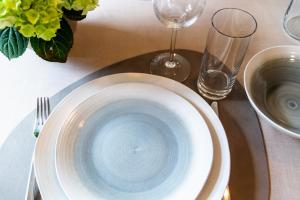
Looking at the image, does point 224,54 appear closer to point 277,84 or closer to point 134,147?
point 277,84

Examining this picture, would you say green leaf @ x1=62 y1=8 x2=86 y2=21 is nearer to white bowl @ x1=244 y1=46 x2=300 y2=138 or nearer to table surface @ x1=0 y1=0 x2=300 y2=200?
table surface @ x1=0 y1=0 x2=300 y2=200

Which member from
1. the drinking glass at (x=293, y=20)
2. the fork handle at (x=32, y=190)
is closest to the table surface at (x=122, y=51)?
the drinking glass at (x=293, y=20)

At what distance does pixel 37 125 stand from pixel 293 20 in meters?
0.61

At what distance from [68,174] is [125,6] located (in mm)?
453

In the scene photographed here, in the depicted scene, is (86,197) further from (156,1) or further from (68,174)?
(156,1)

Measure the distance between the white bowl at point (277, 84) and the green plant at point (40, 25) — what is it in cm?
32

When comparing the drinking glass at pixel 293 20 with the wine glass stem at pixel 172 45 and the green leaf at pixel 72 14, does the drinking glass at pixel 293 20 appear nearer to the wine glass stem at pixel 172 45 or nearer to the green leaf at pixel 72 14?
the wine glass stem at pixel 172 45

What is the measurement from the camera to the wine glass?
678 mm

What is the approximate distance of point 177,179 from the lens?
513 millimetres

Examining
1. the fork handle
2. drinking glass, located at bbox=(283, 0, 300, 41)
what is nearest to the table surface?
drinking glass, located at bbox=(283, 0, 300, 41)

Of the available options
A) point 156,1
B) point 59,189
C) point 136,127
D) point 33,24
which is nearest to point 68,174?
point 59,189

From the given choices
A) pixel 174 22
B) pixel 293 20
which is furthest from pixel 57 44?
pixel 293 20

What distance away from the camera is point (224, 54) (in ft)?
2.20

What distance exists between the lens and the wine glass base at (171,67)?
686 mm
